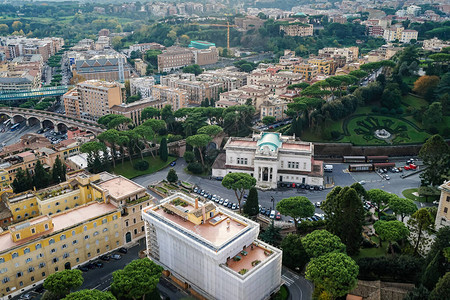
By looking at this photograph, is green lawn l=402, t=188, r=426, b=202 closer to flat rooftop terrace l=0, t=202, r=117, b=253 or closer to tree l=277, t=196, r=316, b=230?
tree l=277, t=196, r=316, b=230

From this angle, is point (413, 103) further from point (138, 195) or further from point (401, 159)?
point (138, 195)

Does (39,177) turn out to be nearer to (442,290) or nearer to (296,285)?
(296,285)

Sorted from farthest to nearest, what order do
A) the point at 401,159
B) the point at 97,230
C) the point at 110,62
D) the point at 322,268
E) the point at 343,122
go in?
the point at 110,62, the point at 343,122, the point at 401,159, the point at 97,230, the point at 322,268

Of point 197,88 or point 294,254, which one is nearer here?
point 294,254

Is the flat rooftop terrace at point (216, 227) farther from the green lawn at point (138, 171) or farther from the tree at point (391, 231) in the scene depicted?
the green lawn at point (138, 171)

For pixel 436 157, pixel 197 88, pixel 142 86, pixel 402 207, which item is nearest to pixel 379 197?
pixel 402 207

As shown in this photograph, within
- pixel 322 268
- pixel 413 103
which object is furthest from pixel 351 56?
pixel 322 268

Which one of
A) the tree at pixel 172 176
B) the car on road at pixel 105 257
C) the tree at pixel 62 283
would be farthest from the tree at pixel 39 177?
the tree at pixel 62 283
